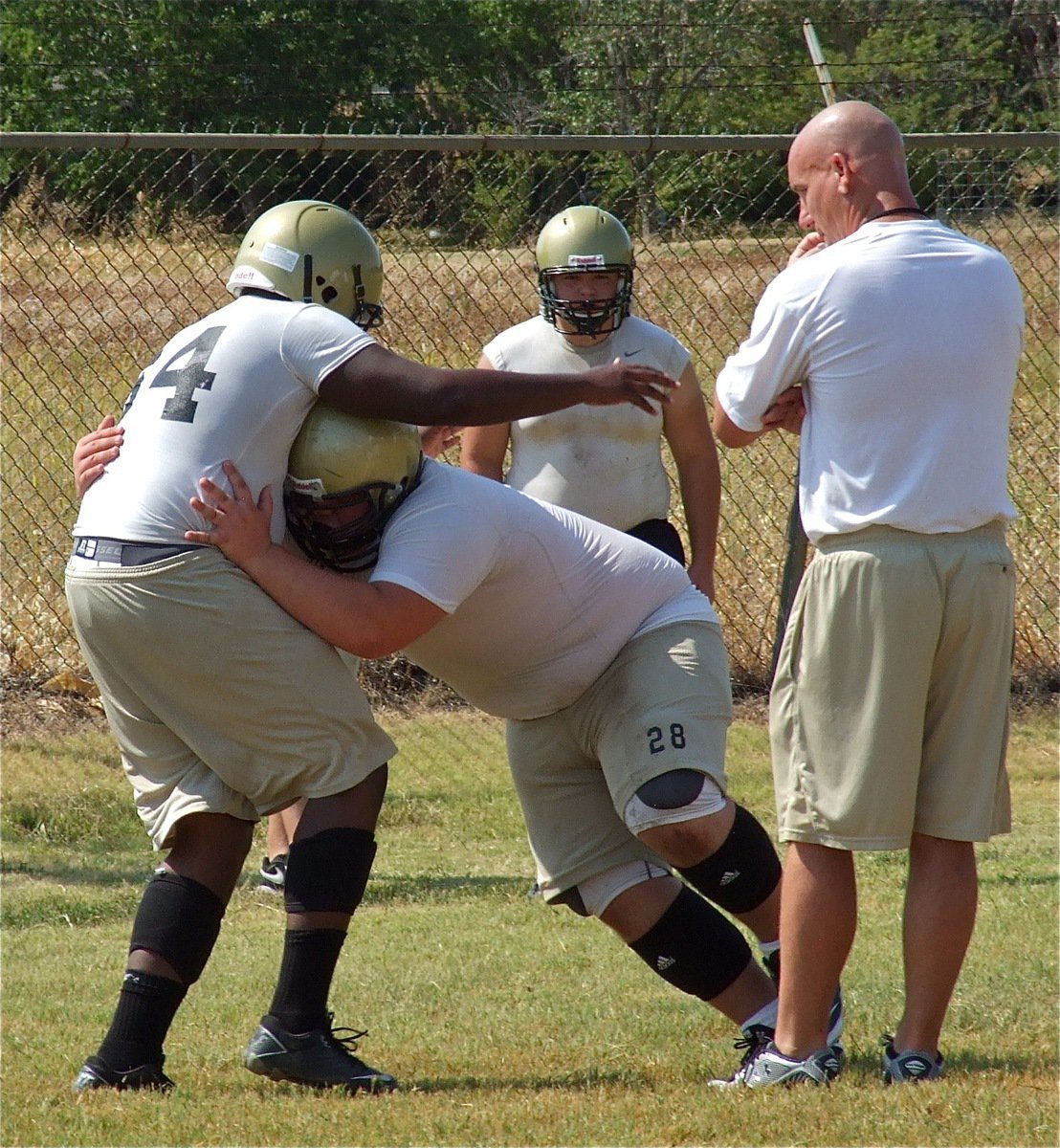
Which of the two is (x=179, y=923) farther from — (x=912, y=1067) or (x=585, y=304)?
(x=585, y=304)

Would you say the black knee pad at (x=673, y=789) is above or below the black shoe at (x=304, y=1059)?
above

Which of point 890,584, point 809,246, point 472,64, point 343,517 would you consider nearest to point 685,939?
point 890,584

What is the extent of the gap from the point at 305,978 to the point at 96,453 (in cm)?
Answer: 131

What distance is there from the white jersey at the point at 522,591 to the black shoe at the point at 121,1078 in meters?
1.13

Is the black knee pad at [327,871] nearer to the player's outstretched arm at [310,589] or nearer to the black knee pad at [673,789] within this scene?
the player's outstretched arm at [310,589]

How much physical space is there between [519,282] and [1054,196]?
335 centimetres

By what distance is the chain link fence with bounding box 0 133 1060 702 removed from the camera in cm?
829

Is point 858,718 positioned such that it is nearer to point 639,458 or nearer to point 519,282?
point 639,458

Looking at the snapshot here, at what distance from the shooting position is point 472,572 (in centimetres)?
363

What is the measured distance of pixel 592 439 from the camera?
225 inches

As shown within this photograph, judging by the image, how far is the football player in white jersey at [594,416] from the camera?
5.64m

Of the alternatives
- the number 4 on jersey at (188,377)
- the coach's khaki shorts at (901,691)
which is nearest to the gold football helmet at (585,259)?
the number 4 on jersey at (188,377)

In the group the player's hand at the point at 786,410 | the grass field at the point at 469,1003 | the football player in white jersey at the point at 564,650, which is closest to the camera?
the grass field at the point at 469,1003

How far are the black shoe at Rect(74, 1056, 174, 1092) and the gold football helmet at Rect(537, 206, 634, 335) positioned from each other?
3.01m
